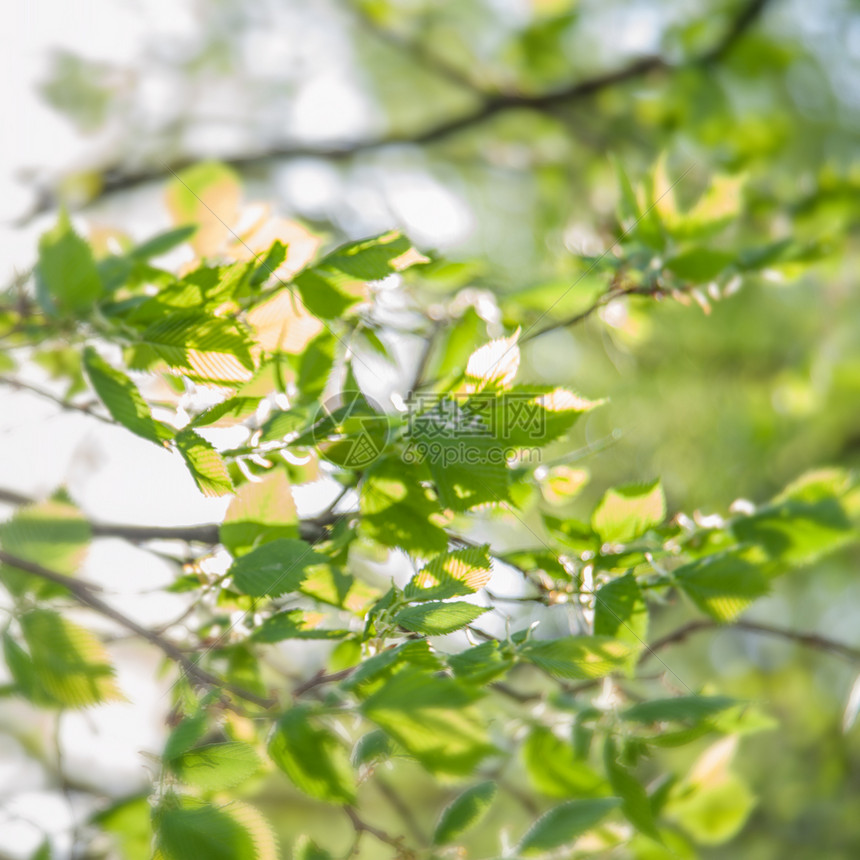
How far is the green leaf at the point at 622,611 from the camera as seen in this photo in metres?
0.36

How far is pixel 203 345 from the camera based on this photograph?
1.14 feet

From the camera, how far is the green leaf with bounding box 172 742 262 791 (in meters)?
0.30

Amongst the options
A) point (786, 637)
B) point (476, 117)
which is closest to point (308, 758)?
point (786, 637)

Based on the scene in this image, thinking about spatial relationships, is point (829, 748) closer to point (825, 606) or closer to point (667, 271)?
point (825, 606)

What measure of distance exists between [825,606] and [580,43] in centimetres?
143

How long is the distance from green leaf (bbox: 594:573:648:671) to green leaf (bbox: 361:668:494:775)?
0.12 metres

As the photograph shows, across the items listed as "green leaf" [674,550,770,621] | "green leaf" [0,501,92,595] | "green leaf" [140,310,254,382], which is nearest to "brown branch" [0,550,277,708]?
"green leaf" [0,501,92,595]

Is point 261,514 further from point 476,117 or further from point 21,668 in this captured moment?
point 476,117

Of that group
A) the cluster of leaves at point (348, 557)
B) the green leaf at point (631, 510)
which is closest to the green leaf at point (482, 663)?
the cluster of leaves at point (348, 557)

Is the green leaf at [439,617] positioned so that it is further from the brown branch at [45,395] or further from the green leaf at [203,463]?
the brown branch at [45,395]

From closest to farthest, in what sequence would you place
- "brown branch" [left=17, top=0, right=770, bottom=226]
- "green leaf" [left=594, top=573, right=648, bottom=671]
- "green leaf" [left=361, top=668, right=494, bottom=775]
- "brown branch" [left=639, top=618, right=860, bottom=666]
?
"green leaf" [left=361, top=668, right=494, bottom=775]
"green leaf" [left=594, top=573, right=648, bottom=671]
"brown branch" [left=639, top=618, right=860, bottom=666]
"brown branch" [left=17, top=0, right=770, bottom=226]

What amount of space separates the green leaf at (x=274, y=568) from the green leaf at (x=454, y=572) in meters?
0.05

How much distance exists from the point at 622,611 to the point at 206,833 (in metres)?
0.21

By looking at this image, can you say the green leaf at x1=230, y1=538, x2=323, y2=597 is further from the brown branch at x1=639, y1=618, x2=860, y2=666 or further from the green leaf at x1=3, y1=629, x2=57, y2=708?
the brown branch at x1=639, y1=618, x2=860, y2=666
